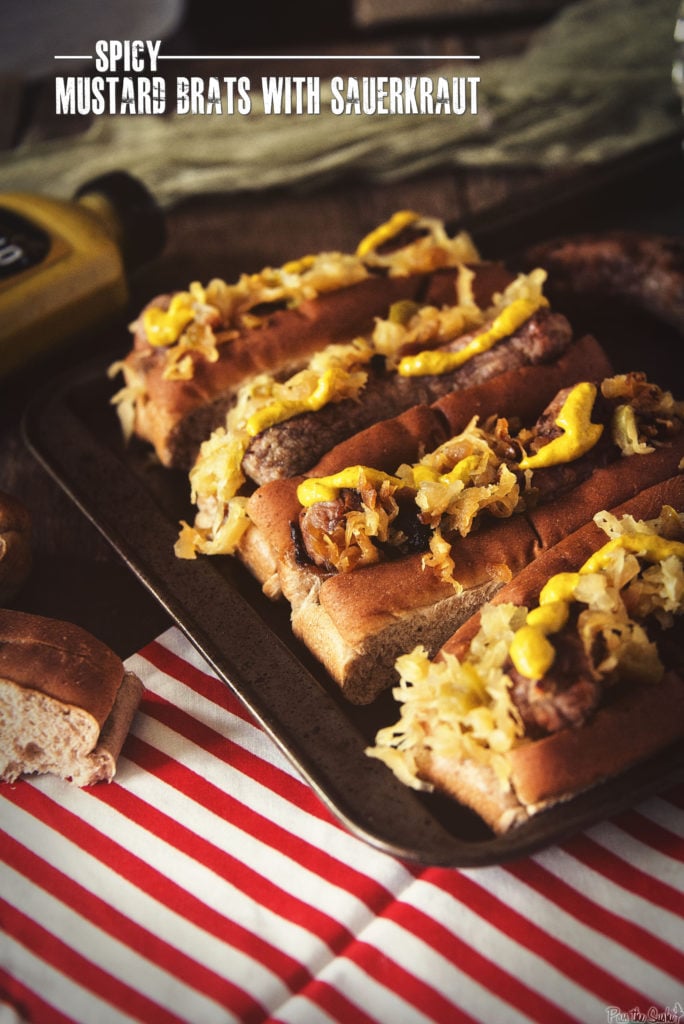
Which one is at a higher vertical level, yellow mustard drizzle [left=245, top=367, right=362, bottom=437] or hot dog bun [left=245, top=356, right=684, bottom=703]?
yellow mustard drizzle [left=245, top=367, right=362, bottom=437]

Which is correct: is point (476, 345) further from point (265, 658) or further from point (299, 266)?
point (265, 658)

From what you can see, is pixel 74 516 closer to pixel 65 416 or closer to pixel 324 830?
pixel 65 416

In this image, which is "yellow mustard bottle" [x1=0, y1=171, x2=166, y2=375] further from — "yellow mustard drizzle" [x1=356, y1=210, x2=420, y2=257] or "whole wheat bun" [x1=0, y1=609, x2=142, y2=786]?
"whole wheat bun" [x1=0, y1=609, x2=142, y2=786]

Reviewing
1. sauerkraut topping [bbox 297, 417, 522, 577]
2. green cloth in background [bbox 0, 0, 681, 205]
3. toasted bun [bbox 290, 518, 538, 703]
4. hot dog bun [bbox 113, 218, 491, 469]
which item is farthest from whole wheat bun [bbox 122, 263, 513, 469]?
green cloth in background [bbox 0, 0, 681, 205]

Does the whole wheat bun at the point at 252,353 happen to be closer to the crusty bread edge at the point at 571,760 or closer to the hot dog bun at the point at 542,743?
the hot dog bun at the point at 542,743

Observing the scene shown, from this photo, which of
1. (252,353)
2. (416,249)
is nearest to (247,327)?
(252,353)

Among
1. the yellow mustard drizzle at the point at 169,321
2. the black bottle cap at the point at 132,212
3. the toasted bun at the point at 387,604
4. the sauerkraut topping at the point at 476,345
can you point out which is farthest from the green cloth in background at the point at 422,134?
the toasted bun at the point at 387,604
